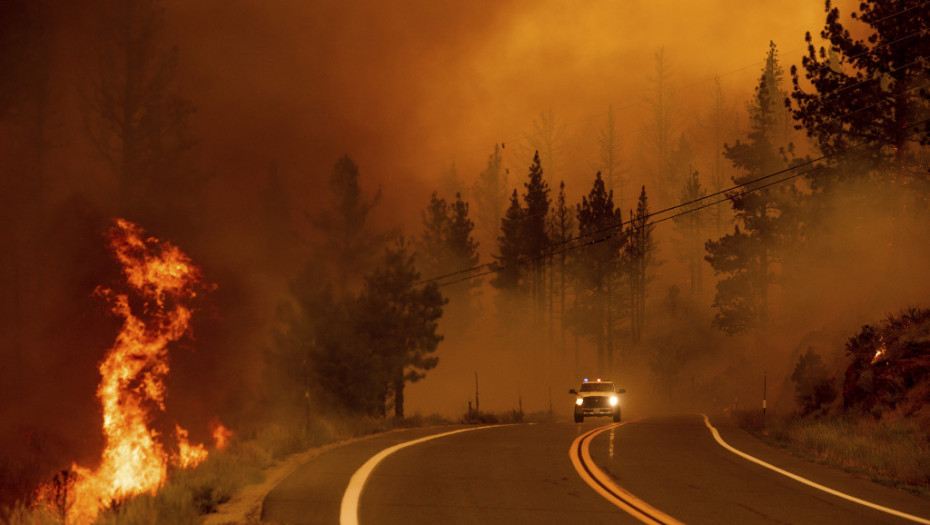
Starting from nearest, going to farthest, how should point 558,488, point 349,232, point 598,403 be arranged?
1. point 558,488
2. point 598,403
3. point 349,232

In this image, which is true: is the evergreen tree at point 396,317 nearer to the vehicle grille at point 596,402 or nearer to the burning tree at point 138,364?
the vehicle grille at point 596,402

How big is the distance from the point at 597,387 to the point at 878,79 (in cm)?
1614

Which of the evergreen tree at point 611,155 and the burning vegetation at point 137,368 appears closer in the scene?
the burning vegetation at point 137,368

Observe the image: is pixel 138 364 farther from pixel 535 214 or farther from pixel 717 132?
pixel 717 132

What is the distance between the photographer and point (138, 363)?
23625 millimetres

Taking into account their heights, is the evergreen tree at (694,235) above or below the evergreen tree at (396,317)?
above

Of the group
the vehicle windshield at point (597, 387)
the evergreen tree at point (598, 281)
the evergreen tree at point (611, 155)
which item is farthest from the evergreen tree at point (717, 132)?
the vehicle windshield at point (597, 387)

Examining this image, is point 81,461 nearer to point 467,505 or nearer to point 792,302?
point 467,505

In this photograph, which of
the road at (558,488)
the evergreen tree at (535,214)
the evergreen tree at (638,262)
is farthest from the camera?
the evergreen tree at (638,262)

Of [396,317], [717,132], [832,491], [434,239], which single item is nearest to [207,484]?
[832,491]

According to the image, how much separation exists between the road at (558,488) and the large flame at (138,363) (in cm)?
1018

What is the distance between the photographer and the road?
8.26m

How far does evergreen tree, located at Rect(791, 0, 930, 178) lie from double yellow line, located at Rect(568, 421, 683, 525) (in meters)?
21.8

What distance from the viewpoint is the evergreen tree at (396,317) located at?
125ft
